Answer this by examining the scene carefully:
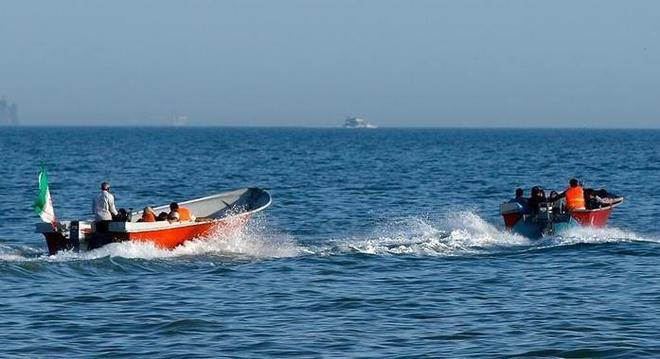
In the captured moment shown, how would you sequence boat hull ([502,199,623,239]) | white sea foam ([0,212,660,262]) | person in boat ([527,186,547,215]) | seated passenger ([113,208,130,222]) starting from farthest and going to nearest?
person in boat ([527,186,547,215]) < boat hull ([502,199,623,239]) < seated passenger ([113,208,130,222]) < white sea foam ([0,212,660,262])

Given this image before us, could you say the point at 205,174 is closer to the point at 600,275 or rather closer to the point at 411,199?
the point at 411,199

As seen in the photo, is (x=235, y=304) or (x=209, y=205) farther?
(x=209, y=205)

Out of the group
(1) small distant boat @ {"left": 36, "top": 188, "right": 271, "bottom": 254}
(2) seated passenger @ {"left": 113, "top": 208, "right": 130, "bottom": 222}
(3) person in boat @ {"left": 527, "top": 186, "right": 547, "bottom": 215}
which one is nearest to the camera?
(1) small distant boat @ {"left": 36, "top": 188, "right": 271, "bottom": 254}

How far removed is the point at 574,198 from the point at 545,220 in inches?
57.8

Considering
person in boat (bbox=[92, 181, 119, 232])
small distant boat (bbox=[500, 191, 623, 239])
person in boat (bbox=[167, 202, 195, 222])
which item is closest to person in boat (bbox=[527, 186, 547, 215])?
small distant boat (bbox=[500, 191, 623, 239])

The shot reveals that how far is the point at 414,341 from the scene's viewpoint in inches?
708

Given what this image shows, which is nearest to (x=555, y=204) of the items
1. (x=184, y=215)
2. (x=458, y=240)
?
(x=458, y=240)

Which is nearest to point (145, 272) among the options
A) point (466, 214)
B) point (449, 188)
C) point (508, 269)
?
point (508, 269)

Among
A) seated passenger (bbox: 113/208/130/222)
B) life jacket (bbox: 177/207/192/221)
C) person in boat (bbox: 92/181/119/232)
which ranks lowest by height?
life jacket (bbox: 177/207/192/221)

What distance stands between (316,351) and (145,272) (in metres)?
8.38

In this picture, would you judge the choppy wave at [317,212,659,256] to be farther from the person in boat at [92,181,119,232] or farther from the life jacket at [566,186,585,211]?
the person in boat at [92,181,119,232]

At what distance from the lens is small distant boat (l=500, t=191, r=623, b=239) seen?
30781 mm

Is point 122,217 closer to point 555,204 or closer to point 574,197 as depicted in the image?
point 555,204

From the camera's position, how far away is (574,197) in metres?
31.8
